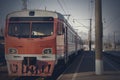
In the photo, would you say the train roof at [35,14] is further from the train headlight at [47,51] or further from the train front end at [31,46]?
the train headlight at [47,51]

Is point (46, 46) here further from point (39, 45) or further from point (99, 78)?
point (99, 78)

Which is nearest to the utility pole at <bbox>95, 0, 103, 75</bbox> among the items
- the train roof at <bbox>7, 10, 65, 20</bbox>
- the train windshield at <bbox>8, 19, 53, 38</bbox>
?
the train roof at <bbox>7, 10, 65, 20</bbox>

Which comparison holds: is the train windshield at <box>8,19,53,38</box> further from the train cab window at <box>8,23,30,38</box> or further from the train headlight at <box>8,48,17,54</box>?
the train headlight at <box>8,48,17,54</box>

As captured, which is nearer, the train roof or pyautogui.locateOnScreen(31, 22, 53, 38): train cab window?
pyautogui.locateOnScreen(31, 22, 53, 38): train cab window

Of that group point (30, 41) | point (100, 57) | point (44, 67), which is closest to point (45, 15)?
point (30, 41)

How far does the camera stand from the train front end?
16.9 meters

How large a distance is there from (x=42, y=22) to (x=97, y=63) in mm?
4150

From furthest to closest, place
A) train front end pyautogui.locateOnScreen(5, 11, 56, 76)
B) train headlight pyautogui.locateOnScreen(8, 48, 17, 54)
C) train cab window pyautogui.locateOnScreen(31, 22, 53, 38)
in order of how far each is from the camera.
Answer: train cab window pyautogui.locateOnScreen(31, 22, 53, 38), train headlight pyautogui.locateOnScreen(8, 48, 17, 54), train front end pyautogui.locateOnScreen(5, 11, 56, 76)

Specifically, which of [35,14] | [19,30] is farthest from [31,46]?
[35,14]

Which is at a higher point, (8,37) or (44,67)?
(8,37)

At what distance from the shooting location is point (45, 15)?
17703mm

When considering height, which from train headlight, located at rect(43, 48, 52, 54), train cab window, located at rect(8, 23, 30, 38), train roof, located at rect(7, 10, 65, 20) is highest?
train roof, located at rect(7, 10, 65, 20)

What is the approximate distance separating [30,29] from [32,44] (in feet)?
2.73

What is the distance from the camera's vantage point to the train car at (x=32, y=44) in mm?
16938
